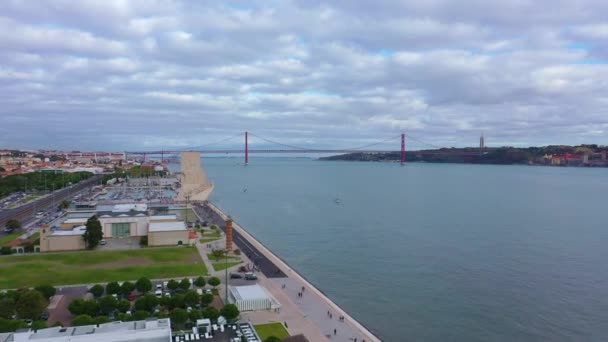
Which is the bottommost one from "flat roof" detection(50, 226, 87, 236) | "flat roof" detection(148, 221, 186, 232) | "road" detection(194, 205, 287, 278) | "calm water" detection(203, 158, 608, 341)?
"calm water" detection(203, 158, 608, 341)

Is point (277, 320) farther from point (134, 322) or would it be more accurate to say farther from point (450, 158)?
point (450, 158)

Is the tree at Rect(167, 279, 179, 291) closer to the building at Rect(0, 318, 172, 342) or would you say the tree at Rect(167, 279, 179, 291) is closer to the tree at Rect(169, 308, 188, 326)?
the tree at Rect(169, 308, 188, 326)

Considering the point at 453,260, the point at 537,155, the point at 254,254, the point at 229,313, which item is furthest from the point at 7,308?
the point at 537,155

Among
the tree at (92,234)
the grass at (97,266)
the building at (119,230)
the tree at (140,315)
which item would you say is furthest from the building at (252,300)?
the tree at (92,234)

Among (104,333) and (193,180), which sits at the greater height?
(193,180)

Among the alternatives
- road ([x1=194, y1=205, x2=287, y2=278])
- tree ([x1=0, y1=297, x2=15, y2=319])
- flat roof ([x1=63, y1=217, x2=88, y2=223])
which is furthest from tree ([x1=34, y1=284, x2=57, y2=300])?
flat roof ([x1=63, y1=217, x2=88, y2=223])

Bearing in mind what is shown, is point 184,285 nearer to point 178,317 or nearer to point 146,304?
point 146,304
